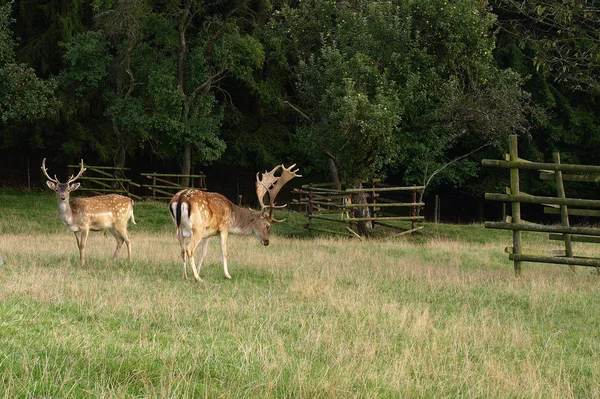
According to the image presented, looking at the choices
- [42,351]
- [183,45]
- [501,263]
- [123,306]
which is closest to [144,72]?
[183,45]

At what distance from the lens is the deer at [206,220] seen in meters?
11.5

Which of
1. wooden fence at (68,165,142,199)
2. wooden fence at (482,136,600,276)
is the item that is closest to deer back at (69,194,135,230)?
wooden fence at (482,136,600,276)

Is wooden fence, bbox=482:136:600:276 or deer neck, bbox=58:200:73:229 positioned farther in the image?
deer neck, bbox=58:200:73:229

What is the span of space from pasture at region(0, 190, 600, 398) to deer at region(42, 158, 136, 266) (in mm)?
525

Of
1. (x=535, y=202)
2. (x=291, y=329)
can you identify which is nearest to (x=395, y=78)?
(x=535, y=202)

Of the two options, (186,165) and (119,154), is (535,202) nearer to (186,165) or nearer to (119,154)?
(186,165)

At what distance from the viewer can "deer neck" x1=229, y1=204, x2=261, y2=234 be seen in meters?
12.5

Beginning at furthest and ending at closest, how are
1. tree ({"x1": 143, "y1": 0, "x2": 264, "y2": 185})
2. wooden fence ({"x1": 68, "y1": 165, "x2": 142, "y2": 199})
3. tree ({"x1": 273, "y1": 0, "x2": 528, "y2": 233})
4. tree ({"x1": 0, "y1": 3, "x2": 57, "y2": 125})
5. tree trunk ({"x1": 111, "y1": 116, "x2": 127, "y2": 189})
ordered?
tree trunk ({"x1": 111, "y1": 116, "x2": 127, "y2": 189}) → wooden fence ({"x1": 68, "y1": 165, "x2": 142, "y2": 199}) → tree ({"x1": 143, "y1": 0, "x2": 264, "y2": 185}) → tree ({"x1": 0, "y1": 3, "x2": 57, "y2": 125}) → tree ({"x1": 273, "y1": 0, "x2": 528, "y2": 233})

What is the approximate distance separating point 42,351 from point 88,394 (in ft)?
3.23

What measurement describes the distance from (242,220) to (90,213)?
8.61 ft

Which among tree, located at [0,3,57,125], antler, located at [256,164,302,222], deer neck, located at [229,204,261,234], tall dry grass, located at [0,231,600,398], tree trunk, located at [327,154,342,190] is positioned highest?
tree, located at [0,3,57,125]

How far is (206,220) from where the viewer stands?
11.8 metres

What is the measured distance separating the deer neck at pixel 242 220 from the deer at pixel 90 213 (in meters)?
1.98

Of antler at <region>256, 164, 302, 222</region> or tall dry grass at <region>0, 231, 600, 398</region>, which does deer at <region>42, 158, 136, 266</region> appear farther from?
antler at <region>256, 164, 302, 222</region>
